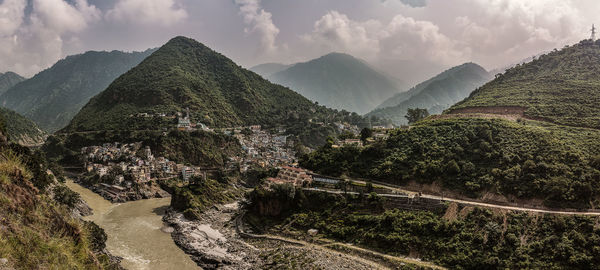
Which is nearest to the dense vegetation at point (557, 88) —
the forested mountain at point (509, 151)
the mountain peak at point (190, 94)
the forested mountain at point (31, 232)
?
the forested mountain at point (509, 151)

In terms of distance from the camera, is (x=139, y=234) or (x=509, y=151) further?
(x=509, y=151)

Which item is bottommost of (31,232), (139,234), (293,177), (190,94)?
(139,234)

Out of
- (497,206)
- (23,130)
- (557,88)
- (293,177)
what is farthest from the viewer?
(23,130)

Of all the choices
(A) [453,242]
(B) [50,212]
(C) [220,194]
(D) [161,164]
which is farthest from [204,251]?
(D) [161,164]

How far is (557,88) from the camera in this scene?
4609 centimetres

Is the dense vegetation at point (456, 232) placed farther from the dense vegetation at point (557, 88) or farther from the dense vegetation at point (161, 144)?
the dense vegetation at point (161, 144)

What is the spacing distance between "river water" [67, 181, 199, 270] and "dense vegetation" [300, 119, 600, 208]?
17907 millimetres

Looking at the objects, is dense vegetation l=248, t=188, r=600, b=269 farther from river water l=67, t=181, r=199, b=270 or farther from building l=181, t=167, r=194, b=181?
building l=181, t=167, r=194, b=181

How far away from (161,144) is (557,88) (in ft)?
208

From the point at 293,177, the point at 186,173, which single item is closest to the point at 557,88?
the point at 293,177

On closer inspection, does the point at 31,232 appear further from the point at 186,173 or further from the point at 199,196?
the point at 186,173

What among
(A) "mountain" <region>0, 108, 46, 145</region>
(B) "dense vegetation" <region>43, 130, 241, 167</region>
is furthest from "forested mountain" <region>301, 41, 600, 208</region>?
(A) "mountain" <region>0, 108, 46, 145</region>

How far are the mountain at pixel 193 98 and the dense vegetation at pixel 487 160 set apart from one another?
45.7m

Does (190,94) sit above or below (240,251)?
above
